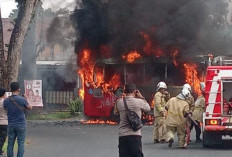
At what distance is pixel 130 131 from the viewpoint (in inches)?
397

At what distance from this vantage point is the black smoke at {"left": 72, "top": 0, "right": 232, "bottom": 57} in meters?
26.5

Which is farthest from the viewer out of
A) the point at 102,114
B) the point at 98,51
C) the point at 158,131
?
the point at 98,51

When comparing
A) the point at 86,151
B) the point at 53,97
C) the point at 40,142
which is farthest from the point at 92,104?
the point at 53,97

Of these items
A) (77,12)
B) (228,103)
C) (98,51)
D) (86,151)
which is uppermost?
(77,12)

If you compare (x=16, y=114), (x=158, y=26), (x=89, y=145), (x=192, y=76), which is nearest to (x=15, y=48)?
(x=89, y=145)

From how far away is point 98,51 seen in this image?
88.5 ft

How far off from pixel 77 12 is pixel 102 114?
5.34 meters

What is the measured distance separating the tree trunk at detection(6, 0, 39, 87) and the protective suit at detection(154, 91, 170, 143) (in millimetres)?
4309

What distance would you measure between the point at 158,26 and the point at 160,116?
1048 cm

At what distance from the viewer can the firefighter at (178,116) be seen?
1551 centimetres

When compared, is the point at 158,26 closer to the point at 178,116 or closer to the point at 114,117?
the point at 114,117

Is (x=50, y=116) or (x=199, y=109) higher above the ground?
(x=199, y=109)

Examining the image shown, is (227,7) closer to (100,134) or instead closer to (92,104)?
(92,104)

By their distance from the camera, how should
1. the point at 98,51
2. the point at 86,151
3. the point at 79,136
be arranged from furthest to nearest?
the point at 98,51 → the point at 79,136 → the point at 86,151
